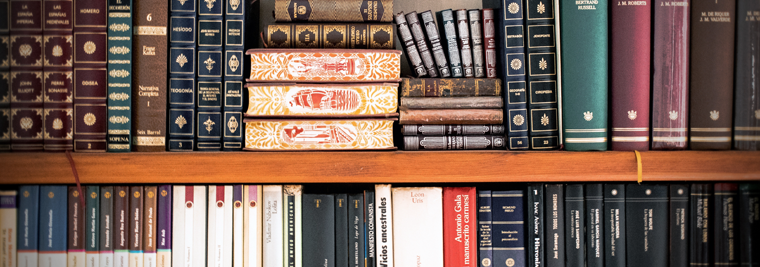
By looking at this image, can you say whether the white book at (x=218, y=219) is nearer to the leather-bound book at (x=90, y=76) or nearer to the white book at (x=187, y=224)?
the white book at (x=187, y=224)

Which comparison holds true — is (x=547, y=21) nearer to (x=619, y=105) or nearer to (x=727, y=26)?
(x=619, y=105)

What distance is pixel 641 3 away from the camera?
718mm

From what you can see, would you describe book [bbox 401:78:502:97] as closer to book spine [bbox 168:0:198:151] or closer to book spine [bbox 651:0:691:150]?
book spine [bbox 651:0:691:150]

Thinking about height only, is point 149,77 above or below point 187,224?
above

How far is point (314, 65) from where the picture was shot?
0.76 metres

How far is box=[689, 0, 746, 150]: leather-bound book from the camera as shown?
2.33 feet

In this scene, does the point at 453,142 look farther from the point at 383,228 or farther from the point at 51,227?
the point at 51,227

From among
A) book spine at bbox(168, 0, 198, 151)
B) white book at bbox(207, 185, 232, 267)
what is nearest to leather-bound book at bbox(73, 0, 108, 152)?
book spine at bbox(168, 0, 198, 151)

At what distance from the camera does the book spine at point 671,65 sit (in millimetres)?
714

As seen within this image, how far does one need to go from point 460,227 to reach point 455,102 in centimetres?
25

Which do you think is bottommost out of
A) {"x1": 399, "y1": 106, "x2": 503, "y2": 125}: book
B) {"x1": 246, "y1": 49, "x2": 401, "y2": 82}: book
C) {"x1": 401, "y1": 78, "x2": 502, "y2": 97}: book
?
{"x1": 399, "y1": 106, "x2": 503, "y2": 125}: book

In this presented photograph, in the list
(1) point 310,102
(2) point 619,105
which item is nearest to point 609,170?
(2) point 619,105

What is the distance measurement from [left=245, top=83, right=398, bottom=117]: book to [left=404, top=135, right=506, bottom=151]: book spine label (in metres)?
0.08

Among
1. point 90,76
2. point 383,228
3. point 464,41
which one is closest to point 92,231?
point 90,76
